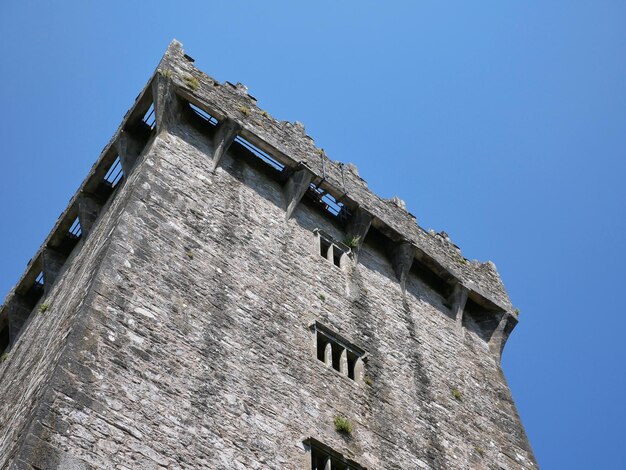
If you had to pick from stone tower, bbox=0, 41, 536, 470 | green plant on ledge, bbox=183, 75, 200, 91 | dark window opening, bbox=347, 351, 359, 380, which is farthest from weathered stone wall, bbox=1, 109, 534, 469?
green plant on ledge, bbox=183, 75, 200, 91

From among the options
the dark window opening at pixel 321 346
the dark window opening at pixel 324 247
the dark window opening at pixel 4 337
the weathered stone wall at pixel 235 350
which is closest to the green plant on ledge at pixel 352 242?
the weathered stone wall at pixel 235 350

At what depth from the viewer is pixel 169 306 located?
574 inches

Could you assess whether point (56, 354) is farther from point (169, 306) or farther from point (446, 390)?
point (446, 390)

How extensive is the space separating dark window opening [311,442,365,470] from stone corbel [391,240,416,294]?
679cm

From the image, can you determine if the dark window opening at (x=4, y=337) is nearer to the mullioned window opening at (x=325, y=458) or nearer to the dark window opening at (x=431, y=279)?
the dark window opening at (x=431, y=279)

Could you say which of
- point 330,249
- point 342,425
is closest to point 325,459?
point 342,425

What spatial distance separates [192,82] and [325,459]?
8698mm

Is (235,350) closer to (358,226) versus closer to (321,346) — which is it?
(321,346)

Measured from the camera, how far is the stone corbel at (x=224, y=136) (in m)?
19.2

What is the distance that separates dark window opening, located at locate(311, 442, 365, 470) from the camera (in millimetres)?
14337

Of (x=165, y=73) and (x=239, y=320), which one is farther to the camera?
(x=165, y=73)

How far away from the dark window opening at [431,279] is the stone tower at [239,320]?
1.5 inches

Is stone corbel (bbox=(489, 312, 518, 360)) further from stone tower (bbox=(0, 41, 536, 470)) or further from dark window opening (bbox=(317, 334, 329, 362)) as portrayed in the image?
dark window opening (bbox=(317, 334, 329, 362))

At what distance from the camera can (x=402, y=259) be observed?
69.8 feet
